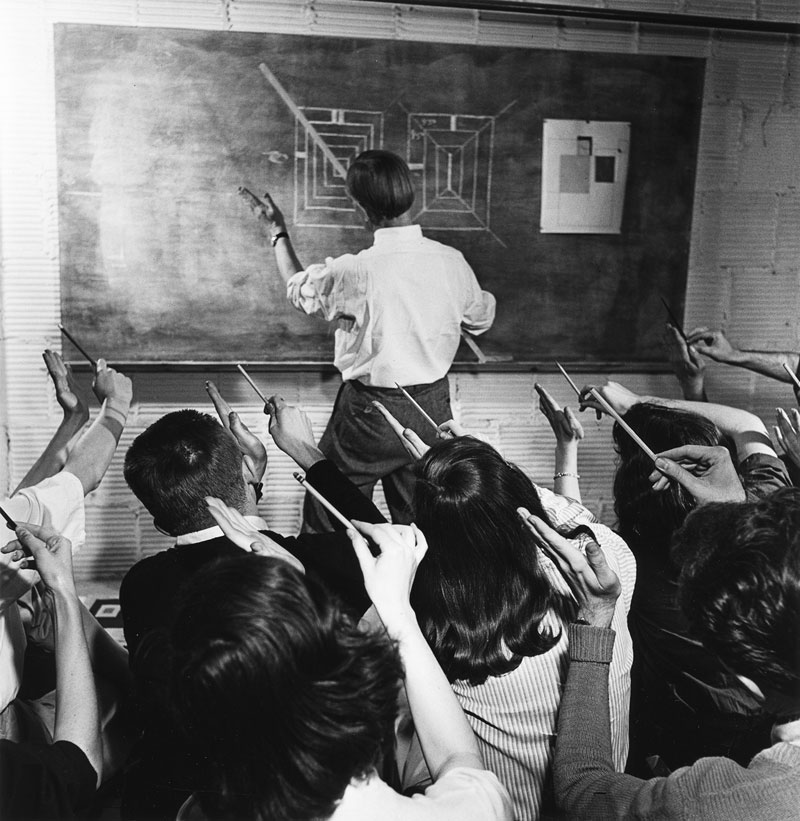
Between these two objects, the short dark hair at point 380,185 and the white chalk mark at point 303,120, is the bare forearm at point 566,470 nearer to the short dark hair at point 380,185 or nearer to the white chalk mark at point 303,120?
the short dark hair at point 380,185

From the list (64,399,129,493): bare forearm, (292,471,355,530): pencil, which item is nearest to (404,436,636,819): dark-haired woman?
(292,471,355,530): pencil

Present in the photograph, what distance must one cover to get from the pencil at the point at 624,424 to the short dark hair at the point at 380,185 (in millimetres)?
612

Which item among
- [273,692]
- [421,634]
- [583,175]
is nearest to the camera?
[273,692]

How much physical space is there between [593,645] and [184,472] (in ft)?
2.66

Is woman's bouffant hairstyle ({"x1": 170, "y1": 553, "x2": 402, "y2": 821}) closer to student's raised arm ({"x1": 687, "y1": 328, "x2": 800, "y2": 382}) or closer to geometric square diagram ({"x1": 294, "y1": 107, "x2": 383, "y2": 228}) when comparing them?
geometric square diagram ({"x1": 294, "y1": 107, "x2": 383, "y2": 228})

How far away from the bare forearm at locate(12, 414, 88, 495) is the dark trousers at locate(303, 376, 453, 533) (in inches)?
20.2

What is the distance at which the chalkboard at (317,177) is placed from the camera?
5.63 feet

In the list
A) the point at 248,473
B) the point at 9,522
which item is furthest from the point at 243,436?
the point at 9,522

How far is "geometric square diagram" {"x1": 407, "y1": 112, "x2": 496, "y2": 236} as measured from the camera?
186 centimetres

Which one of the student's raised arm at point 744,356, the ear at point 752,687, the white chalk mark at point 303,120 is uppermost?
the white chalk mark at point 303,120

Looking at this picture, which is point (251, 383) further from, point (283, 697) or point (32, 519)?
point (283, 697)

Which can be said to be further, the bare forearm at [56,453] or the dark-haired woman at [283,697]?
the bare forearm at [56,453]

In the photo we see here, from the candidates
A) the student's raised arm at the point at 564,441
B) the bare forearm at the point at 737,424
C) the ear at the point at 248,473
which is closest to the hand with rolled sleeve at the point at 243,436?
the ear at the point at 248,473

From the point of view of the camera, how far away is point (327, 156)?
5.98 feet
